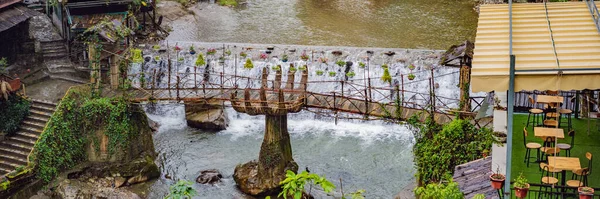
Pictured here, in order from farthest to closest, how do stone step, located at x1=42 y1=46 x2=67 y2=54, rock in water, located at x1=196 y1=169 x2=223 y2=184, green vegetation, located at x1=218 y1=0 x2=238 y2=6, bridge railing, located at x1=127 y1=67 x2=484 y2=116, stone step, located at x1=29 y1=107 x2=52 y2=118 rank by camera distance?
green vegetation, located at x1=218 y1=0 x2=238 y2=6 < stone step, located at x1=42 y1=46 x2=67 y2=54 < bridge railing, located at x1=127 y1=67 x2=484 y2=116 < stone step, located at x1=29 y1=107 x2=52 y2=118 < rock in water, located at x1=196 y1=169 x2=223 y2=184

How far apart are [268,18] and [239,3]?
4.95 metres

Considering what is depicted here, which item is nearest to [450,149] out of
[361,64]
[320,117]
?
[320,117]

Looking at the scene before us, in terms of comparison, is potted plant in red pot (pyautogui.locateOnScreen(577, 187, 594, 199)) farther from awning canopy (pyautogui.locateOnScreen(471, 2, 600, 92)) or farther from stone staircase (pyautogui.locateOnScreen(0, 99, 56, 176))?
stone staircase (pyautogui.locateOnScreen(0, 99, 56, 176))

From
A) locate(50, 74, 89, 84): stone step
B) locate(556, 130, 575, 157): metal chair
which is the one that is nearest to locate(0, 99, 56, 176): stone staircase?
locate(50, 74, 89, 84): stone step

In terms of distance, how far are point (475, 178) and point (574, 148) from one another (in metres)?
2.75

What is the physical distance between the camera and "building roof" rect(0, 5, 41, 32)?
115 feet

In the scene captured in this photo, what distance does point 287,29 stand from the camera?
46.9 metres

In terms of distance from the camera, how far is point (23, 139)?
31.5 metres

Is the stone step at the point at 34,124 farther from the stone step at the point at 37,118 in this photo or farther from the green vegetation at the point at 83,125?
the green vegetation at the point at 83,125

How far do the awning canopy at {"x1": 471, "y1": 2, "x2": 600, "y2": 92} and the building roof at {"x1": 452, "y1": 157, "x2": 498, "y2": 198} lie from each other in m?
3.92

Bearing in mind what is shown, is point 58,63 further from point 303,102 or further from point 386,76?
point 386,76

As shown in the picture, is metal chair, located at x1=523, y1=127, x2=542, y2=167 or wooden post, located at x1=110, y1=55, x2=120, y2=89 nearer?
metal chair, located at x1=523, y1=127, x2=542, y2=167

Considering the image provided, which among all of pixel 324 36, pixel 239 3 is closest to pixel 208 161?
pixel 324 36

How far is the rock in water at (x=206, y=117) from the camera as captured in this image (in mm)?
36188
